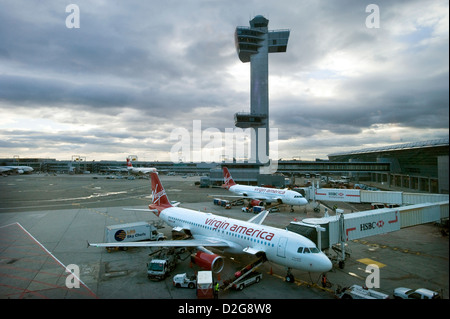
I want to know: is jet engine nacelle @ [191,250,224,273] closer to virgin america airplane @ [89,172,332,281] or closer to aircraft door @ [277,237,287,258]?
virgin america airplane @ [89,172,332,281]

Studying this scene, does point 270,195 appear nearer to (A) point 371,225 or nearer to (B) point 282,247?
(A) point 371,225

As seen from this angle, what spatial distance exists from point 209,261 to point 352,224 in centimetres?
1466

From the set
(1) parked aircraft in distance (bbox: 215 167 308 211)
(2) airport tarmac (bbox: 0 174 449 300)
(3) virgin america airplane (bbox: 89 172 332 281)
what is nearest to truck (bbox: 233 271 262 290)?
(2) airport tarmac (bbox: 0 174 449 300)

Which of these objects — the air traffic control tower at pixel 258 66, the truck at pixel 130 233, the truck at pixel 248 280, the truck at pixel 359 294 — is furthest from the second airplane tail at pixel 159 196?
the air traffic control tower at pixel 258 66

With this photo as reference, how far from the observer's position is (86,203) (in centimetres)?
5794

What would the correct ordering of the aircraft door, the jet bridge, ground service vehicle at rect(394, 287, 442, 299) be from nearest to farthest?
1. ground service vehicle at rect(394, 287, 442, 299)
2. the aircraft door
3. the jet bridge

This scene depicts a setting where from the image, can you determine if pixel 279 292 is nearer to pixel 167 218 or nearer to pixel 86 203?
pixel 167 218

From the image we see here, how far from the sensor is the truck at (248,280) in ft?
60.7

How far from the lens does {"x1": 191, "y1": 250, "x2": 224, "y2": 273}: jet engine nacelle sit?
20.6 meters

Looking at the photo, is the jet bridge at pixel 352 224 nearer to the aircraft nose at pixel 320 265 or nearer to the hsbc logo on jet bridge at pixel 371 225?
the hsbc logo on jet bridge at pixel 371 225

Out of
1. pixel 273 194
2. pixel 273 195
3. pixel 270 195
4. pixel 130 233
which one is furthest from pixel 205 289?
pixel 270 195

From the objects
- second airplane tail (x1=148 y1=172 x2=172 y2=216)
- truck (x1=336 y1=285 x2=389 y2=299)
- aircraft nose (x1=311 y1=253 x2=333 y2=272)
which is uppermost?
second airplane tail (x1=148 y1=172 x2=172 y2=216)

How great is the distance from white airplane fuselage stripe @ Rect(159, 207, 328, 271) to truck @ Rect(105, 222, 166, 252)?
375cm

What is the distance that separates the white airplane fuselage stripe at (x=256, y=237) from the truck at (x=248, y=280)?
71.2 inches
